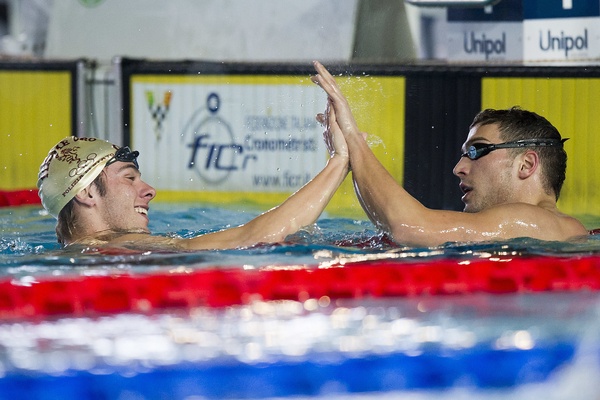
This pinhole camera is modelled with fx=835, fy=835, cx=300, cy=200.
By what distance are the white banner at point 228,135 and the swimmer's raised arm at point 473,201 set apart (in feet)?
10.7

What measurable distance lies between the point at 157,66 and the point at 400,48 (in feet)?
10.1

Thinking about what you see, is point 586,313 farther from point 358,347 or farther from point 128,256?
point 128,256

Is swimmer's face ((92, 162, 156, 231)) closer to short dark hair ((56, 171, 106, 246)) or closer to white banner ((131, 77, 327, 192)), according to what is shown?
short dark hair ((56, 171, 106, 246))

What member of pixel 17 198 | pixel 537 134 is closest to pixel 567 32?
pixel 17 198

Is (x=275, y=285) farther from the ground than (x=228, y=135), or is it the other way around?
(x=228, y=135)

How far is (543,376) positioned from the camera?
6.13 feet

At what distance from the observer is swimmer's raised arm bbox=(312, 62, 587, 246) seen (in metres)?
2.60

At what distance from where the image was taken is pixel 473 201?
286cm

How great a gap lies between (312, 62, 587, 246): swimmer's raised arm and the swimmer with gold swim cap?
11cm

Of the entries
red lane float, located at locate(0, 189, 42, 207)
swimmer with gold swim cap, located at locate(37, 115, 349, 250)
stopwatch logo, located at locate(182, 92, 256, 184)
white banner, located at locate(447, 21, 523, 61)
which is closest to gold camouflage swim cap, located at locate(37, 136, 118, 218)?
swimmer with gold swim cap, located at locate(37, 115, 349, 250)

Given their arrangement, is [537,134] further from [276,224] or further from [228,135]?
[228,135]

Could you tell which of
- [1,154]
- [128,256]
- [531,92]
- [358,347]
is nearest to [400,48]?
[531,92]

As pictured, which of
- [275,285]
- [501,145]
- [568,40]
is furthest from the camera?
[568,40]

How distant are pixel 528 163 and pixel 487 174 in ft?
0.47
